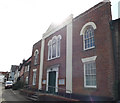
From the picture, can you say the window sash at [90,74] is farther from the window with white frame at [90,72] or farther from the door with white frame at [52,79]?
the door with white frame at [52,79]

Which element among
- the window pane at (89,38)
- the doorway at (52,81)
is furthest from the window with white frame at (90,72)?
the doorway at (52,81)

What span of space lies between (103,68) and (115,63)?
38.7 inches

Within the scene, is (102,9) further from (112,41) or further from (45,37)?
(45,37)

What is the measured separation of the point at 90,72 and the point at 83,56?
1635 millimetres

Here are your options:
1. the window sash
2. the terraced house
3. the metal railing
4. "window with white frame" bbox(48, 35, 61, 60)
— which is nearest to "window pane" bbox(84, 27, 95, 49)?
the terraced house

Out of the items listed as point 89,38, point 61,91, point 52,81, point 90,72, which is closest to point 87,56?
point 90,72

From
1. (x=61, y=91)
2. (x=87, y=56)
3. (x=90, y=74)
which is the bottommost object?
(x=61, y=91)

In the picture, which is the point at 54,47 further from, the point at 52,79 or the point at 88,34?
the point at 88,34

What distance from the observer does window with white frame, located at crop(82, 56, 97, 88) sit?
983 cm

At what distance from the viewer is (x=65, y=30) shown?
14.2 metres

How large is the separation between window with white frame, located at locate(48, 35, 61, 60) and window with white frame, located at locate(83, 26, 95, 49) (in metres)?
4.37

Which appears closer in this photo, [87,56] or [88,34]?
[87,56]

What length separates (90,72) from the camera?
10148 mm

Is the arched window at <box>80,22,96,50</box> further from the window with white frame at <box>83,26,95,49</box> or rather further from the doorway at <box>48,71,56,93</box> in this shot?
the doorway at <box>48,71,56,93</box>
